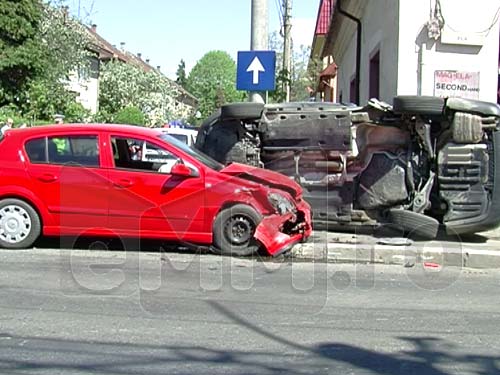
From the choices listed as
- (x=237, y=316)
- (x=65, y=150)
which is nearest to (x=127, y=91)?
(x=65, y=150)

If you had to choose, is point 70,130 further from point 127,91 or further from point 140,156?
point 127,91

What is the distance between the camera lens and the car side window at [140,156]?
9.13 m

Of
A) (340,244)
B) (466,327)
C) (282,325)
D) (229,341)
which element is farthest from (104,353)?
(340,244)

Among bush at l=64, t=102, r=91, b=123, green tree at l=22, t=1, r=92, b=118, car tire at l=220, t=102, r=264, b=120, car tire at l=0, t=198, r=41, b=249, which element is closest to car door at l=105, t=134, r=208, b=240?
car tire at l=0, t=198, r=41, b=249

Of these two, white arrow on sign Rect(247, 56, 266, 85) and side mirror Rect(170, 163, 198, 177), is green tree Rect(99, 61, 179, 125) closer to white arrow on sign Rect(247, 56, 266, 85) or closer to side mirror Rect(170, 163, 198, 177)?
white arrow on sign Rect(247, 56, 266, 85)

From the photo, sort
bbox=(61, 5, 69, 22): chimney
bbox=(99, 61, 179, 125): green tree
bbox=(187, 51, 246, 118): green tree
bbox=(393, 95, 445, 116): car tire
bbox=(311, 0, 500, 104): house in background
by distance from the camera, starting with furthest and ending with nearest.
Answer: bbox=(187, 51, 246, 118): green tree
bbox=(99, 61, 179, 125): green tree
bbox=(61, 5, 69, 22): chimney
bbox=(311, 0, 500, 104): house in background
bbox=(393, 95, 445, 116): car tire

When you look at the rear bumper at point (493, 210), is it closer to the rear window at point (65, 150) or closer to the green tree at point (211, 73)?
the rear window at point (65, 150)

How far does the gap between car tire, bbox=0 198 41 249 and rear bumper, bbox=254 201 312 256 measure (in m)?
2.75

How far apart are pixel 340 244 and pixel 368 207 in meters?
0.82

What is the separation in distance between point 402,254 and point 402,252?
26mm

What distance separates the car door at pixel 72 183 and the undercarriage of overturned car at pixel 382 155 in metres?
1.92

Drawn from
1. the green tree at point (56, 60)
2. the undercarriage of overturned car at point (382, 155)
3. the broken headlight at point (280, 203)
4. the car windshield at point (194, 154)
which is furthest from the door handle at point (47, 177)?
the green tree at point (56, 60)

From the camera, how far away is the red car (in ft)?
29.3

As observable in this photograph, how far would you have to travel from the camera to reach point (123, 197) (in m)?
8.95
